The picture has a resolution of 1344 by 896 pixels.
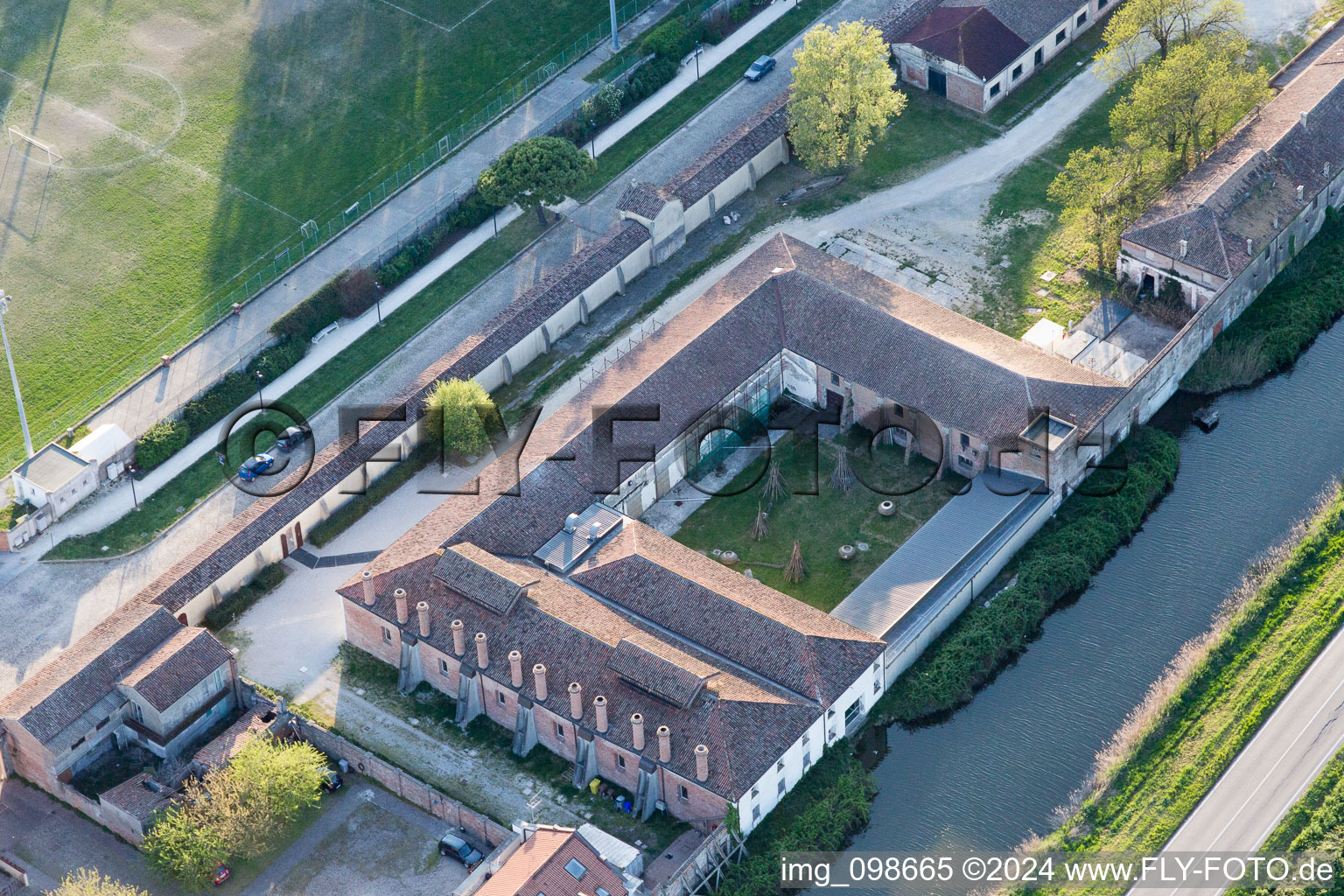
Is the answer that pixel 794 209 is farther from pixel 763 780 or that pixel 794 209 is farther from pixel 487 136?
pixel 763 780

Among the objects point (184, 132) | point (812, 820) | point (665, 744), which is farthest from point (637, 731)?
point (184, 132)

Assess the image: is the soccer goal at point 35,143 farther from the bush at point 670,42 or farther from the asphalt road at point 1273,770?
the asphalt road at point 1273,770

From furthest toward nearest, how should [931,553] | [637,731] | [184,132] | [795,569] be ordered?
[184,132]
[795,569]
[931,553]
[637,731]

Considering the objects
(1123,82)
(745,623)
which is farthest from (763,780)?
(1123,82)

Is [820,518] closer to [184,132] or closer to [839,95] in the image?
[839,95]

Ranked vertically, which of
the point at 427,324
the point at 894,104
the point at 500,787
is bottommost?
the point at 500,787

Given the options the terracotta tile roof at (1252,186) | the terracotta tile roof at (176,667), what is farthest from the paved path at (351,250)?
the terracotta tile roof at (1252,186)
